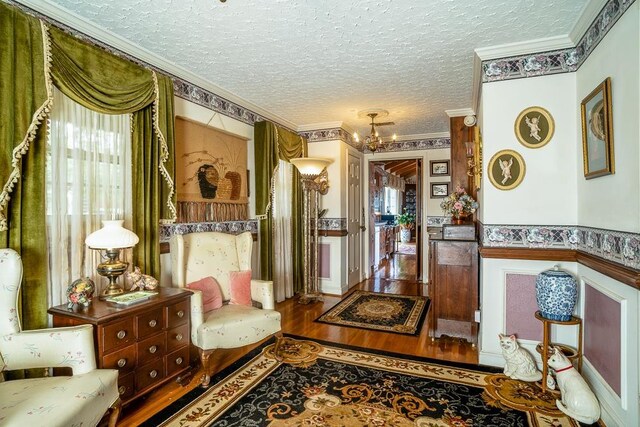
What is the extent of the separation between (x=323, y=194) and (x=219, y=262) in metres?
2.55

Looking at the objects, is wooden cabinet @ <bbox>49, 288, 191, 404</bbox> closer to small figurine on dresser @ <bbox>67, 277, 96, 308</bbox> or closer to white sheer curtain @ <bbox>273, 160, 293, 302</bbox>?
small figurine on dresser @ <bbox>67, 277, 96, 308</bbox>

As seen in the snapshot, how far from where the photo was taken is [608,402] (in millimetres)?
1963

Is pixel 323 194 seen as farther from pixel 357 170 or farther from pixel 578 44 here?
pixel 578 44

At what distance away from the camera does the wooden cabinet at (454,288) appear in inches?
125

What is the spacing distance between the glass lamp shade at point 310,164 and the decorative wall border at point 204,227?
922mm

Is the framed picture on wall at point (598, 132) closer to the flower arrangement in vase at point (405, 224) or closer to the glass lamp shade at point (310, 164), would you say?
the glass lamp shade at point (310, 164)

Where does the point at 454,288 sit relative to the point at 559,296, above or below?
below

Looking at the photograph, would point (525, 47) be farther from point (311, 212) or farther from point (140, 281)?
point (140, 281)

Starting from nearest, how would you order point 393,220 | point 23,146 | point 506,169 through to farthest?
1. point 23,146
2. point 506,169
3. point 393,220

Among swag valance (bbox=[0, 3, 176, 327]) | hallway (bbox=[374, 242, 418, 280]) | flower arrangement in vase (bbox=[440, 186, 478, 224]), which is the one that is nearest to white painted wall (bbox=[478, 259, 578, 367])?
flower arrangement in vase (bbox=[440, 186, 478, 224])

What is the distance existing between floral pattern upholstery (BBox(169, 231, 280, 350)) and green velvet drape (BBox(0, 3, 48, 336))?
34.8 inches

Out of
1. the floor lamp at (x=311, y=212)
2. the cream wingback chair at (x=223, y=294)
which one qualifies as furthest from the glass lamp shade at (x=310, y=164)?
the cream wingback chair at (x=223, y=294)

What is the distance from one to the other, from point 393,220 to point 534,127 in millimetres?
8662

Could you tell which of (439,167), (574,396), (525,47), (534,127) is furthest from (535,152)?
(439,167)
